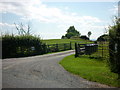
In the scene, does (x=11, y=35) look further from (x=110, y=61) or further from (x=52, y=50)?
(x=110, y=61)

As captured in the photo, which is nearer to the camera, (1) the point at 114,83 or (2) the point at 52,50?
(1) the point at 114,83

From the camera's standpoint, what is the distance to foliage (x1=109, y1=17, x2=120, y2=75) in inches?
318

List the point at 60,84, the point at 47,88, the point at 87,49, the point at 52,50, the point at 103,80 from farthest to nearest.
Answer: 1. the point at 52,50
2. the point at 87,49
3. the point at 103,80
4. the point at 60,84
5. the point at 47,88

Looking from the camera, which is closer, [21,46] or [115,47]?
[115,47]

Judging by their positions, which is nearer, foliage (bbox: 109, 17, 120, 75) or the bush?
foliage (bbox: 109, 17, 120, 75)

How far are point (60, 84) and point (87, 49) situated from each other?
12.9 meters

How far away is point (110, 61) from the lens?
29.1 ft

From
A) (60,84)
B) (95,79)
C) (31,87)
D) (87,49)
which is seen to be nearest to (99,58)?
(87,49)

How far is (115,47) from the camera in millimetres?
8375

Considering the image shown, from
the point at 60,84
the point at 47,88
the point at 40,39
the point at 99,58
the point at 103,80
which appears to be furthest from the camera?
the point at 40,39

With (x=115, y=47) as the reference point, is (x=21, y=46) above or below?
below

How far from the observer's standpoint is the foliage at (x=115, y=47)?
8.07 meters

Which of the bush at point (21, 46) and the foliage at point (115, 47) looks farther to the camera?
the bush at point (21, 46)

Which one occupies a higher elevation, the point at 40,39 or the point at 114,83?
the point at 40,39
